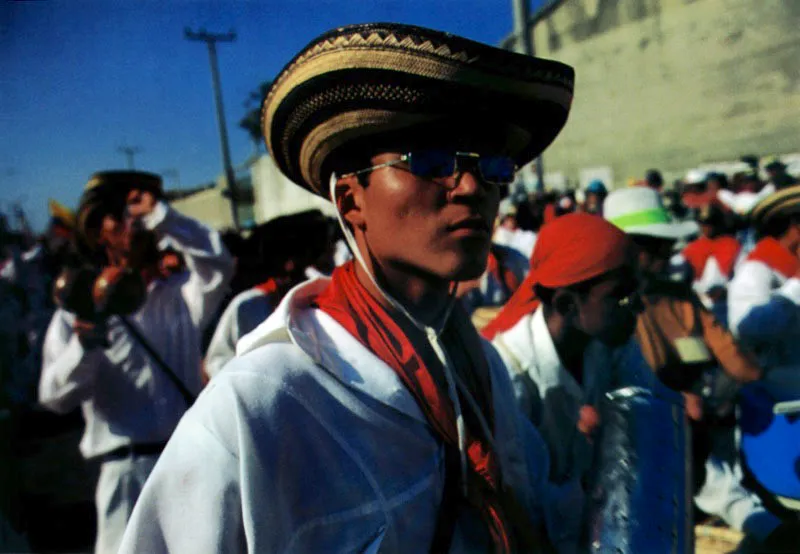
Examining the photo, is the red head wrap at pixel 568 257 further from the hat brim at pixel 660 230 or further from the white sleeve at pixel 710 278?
the white sleeve at pixel 710 278

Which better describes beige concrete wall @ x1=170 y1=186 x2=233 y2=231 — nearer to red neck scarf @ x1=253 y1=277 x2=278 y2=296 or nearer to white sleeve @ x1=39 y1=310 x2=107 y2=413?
red neck scarf @ x1=253 y1=277 x2=278 y2=296

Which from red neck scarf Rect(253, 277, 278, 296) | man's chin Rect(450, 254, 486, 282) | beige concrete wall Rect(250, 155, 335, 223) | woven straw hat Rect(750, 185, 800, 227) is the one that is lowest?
red neck scarf Rect(253, 277, 278, 296)

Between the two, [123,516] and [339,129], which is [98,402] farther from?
[339,129]

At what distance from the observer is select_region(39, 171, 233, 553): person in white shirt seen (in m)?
2.78

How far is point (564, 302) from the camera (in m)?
2.36

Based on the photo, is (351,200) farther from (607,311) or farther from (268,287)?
(268,287)

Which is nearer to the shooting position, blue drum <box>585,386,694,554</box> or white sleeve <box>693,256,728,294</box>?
blue drum <box>585,386,694,554</box>

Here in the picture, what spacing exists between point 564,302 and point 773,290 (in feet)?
5.75

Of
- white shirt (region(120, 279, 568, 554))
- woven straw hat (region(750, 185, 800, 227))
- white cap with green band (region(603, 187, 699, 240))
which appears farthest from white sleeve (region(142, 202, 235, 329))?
woven straw hat (region(750, 185, 800, 227))

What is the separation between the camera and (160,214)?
9.20 feet

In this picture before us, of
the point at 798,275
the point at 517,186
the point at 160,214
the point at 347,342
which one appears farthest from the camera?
the point at 517,186

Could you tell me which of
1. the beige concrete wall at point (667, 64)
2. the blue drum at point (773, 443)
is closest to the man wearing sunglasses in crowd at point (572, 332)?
the blue drum at point (773, 443)

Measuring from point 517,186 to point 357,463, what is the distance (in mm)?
5905

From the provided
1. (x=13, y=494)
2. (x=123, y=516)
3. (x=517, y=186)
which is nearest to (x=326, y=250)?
(x=123, y=516)
